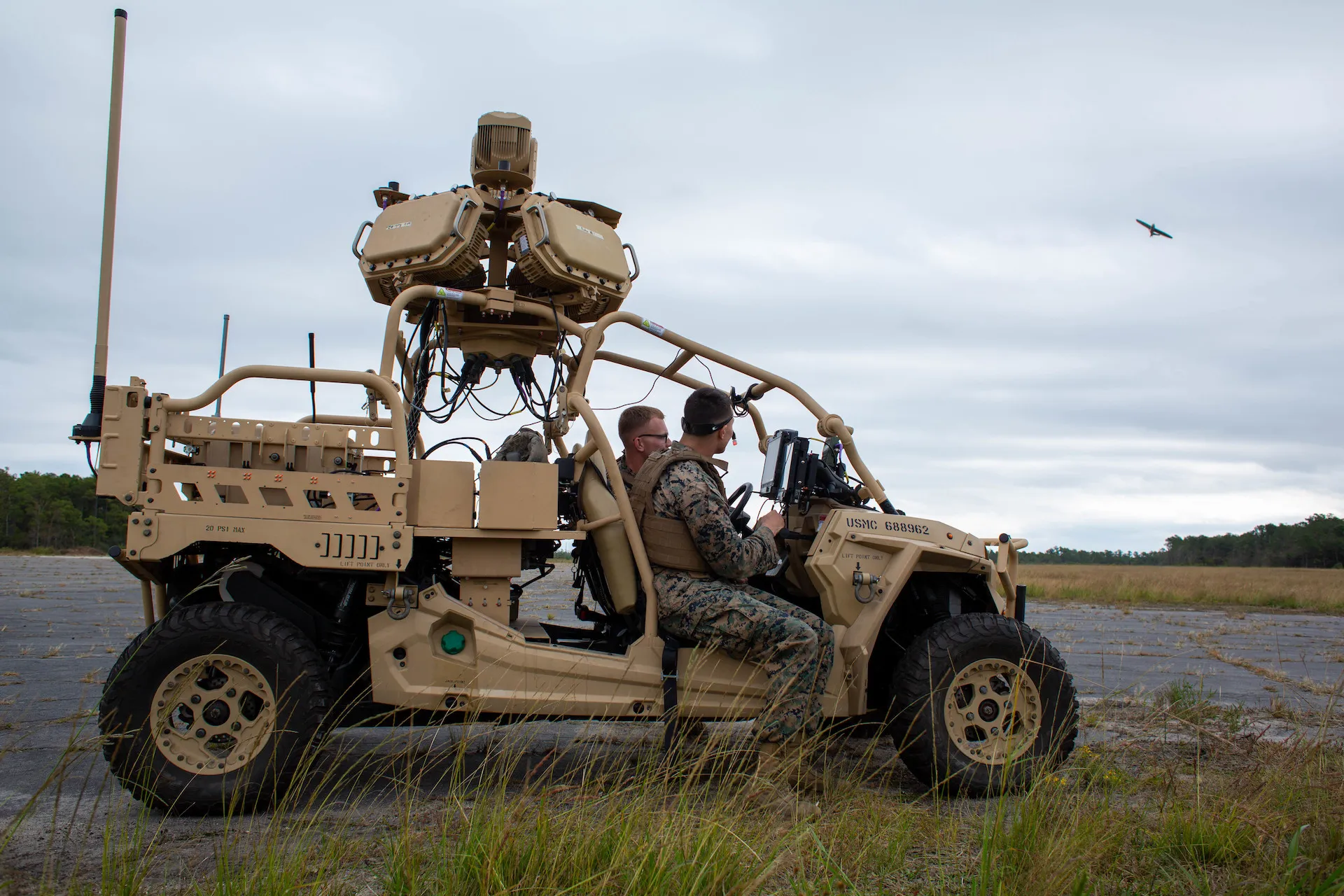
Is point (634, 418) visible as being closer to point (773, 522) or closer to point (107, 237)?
point (773, 522)

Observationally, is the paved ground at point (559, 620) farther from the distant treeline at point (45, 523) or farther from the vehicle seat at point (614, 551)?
the distant treeline at point (45, 523)

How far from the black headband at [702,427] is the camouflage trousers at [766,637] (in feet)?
2.31

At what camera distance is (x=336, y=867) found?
273 centimetres

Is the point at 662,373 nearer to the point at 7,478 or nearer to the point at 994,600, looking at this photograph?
the point at 994,600

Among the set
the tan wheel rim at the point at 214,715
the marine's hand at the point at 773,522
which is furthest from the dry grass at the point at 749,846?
the marine's hand at the point at 773,522

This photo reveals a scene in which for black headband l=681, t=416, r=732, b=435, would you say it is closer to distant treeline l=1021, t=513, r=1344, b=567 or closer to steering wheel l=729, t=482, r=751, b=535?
steering wheel l=729, t=482, r=751, b=535

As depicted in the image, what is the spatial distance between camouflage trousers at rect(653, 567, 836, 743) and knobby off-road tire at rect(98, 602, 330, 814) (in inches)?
63.0

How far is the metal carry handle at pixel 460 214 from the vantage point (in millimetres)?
4758

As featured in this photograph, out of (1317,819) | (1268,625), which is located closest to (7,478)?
(1268,625)

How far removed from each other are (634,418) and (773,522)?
104 cm

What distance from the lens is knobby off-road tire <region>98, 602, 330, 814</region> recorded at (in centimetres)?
387

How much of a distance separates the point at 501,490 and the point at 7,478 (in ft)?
217

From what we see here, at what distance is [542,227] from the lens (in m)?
4.86

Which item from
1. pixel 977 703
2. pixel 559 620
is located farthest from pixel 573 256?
pixel 559 620
